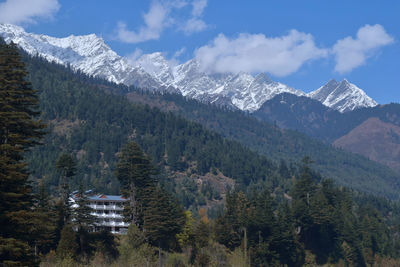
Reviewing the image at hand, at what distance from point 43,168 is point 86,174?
19448mm

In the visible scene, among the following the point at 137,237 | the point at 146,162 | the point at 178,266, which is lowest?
the point at 178,266

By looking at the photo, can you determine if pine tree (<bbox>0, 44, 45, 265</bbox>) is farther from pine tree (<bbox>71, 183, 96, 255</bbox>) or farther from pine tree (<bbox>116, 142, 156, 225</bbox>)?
pine tree (<bbox>116, 142, 156, 225</bbox>)

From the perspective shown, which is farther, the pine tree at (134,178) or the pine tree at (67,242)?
the pine tree at (134,178)

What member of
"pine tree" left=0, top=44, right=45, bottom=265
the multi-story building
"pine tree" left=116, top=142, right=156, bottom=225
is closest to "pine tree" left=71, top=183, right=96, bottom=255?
"pine tree" left=116, top=142, right=156, bottom=225

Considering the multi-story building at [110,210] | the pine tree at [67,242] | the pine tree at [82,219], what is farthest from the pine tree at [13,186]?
the multi-story building at [110,210]

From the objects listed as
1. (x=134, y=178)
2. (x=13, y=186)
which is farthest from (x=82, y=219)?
(x=13, y=186)

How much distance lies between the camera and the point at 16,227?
38.8 meters

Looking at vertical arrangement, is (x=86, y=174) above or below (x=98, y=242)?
above

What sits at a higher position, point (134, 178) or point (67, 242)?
point (134, 178)

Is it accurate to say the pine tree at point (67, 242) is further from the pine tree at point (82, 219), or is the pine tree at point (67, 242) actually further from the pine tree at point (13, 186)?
the pine tree at point (13, 186)

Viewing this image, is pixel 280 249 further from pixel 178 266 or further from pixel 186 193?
pixel 186 193

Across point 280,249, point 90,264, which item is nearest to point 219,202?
point 280,249

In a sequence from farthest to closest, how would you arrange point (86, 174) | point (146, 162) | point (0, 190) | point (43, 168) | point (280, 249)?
point (86, 174) → point (43, 168) → point (280, 249) → point (146, 162) → point (0, 190)

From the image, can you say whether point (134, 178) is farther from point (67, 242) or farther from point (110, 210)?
point (110, 210)
